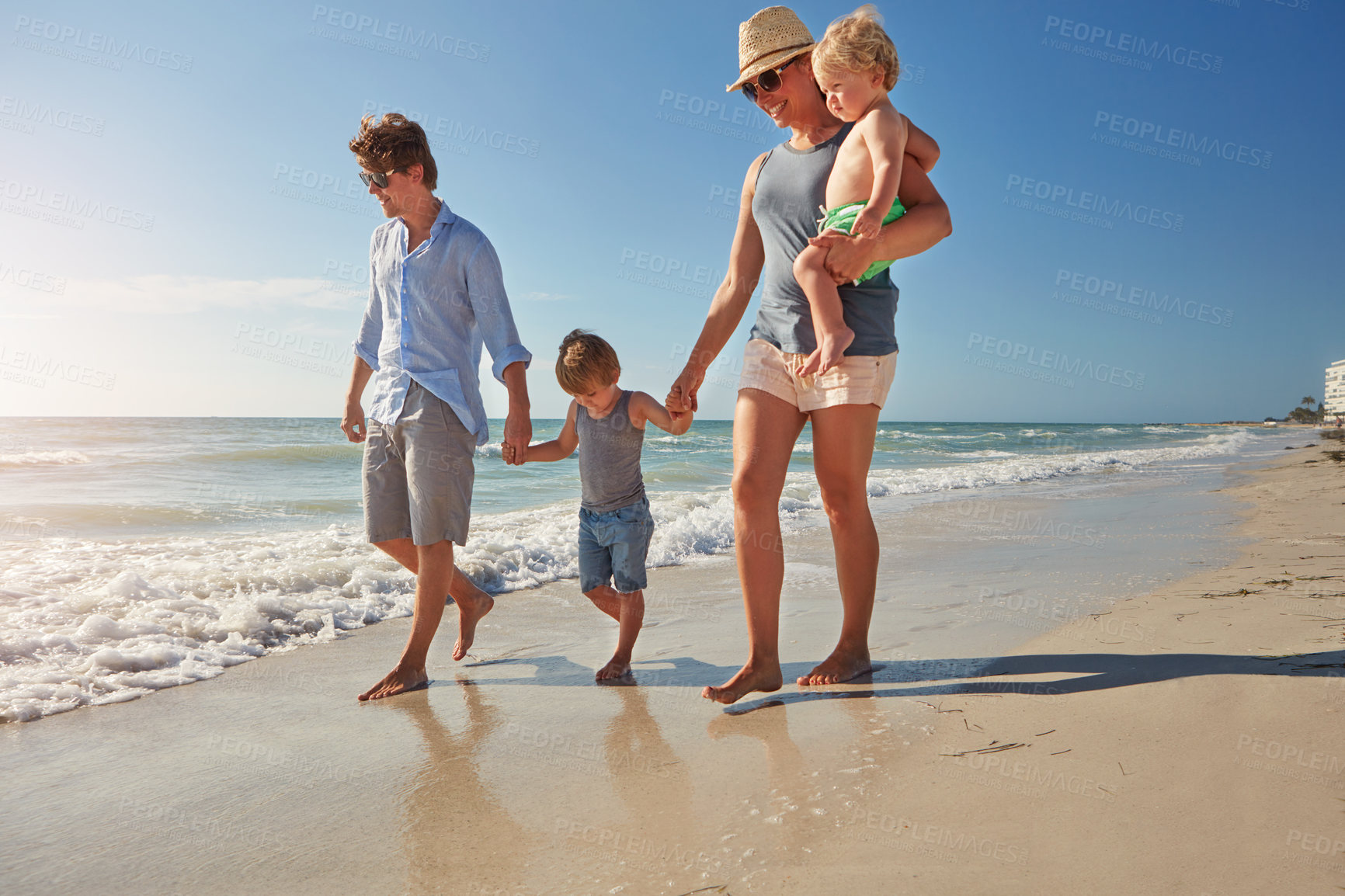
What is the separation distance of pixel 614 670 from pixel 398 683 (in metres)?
0.77

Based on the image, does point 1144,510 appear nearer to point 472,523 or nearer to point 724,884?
point 472,523

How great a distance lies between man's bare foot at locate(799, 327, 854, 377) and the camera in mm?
2256

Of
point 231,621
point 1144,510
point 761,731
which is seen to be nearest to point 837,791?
point 761,731

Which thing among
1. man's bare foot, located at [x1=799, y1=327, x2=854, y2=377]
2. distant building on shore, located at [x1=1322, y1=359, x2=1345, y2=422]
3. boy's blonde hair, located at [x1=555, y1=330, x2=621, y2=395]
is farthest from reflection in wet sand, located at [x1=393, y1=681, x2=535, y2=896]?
distant building on shore, located at [x1=1322, y1=359, x2=1345, y2=422]

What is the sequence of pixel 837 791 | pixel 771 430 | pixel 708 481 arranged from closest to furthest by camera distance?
pixel 837 791 → pixel 771 430 → pixel 708 481

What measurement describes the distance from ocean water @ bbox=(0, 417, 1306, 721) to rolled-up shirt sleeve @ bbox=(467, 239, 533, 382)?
171 centimetres

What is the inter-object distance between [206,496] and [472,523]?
180 inches

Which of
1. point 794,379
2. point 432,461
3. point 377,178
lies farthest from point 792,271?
point 377,178

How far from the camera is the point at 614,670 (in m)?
2.83

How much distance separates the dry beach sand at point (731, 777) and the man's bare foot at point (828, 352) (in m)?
1.01

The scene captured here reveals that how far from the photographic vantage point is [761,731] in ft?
7.05

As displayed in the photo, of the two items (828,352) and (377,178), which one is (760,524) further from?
(377,178)

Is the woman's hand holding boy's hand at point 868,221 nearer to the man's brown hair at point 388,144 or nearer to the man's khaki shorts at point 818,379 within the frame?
the man's khaki shorts at point 818,379

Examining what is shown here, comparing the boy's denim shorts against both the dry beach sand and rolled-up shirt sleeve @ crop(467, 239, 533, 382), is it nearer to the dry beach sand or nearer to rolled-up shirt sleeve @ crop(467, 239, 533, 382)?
the dry beach sand
